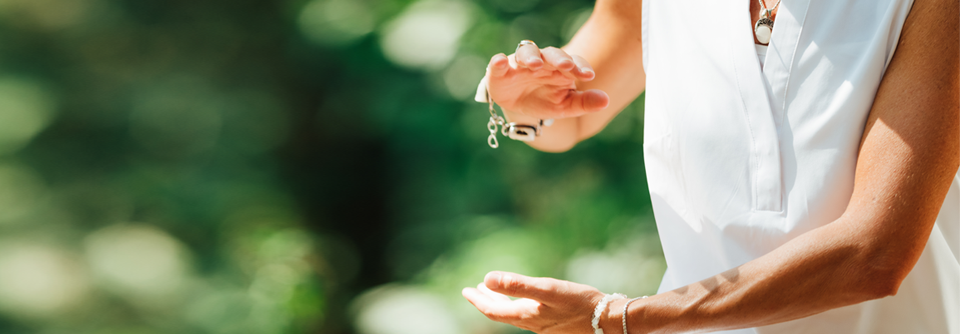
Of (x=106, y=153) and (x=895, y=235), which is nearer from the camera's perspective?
(x=895, y=235)

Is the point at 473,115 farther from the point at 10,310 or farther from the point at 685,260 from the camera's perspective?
the point at 10,310

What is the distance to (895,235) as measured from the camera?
564 mm

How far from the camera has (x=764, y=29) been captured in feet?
2.21

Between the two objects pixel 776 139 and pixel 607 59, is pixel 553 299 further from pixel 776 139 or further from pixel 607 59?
pixel 607 59

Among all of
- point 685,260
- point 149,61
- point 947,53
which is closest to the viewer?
point 947,53

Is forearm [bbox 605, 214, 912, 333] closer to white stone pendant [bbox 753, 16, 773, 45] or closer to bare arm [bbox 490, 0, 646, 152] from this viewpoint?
white stone pendant [bbox 753, 16, 773, 45]

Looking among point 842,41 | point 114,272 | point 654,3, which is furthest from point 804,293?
point 114,272

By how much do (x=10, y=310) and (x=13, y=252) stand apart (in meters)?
0.23

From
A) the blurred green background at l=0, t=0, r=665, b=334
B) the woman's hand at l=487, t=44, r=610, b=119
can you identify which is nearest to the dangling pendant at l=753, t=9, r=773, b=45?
the woman's hand at l=487, t=44, r=610, b=119

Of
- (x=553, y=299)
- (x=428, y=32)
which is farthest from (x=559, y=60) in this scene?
(x=428, y=32)

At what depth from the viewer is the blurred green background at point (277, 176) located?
79.9 inches

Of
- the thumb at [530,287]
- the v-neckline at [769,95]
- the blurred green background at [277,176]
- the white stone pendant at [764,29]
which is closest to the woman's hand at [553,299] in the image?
the thumb at [530,287]

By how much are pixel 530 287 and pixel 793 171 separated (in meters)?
0.31

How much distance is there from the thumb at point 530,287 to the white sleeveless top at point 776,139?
198 millimetres
